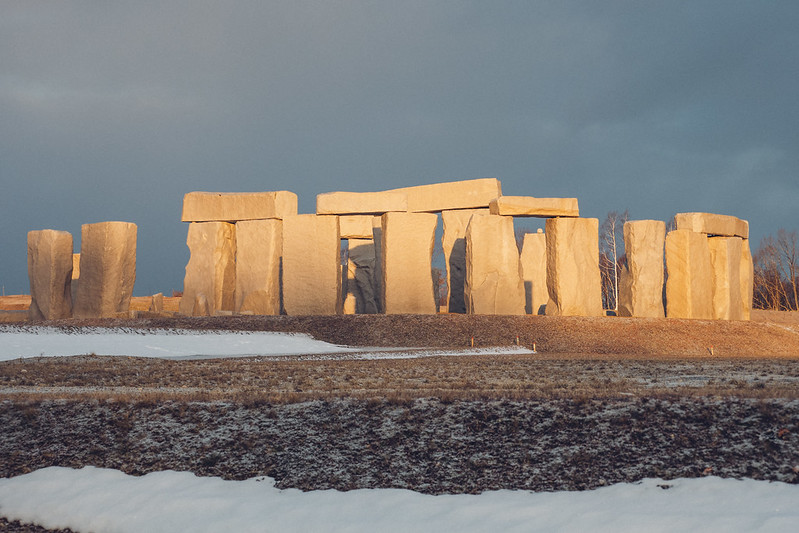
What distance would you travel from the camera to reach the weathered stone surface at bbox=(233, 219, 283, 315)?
67.7 ft

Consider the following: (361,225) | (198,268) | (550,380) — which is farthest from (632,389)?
(361,225)

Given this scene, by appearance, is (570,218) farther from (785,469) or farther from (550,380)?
(785,469)

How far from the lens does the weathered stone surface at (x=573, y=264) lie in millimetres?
18641

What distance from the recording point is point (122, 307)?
21.0m

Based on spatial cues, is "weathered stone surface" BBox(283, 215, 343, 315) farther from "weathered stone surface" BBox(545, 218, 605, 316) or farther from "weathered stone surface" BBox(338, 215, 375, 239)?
"weathered stone surface" BBox(338, 215, 375, 239)

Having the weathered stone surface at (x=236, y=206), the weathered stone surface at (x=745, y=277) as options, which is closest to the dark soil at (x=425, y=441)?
the weathered stone surface at (x=236, y=206)

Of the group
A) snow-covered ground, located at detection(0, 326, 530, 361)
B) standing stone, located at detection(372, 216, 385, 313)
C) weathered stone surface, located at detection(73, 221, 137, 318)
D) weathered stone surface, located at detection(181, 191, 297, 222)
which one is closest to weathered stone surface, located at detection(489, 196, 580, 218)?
standing stone, located at detection(372, 216, 385, 313)

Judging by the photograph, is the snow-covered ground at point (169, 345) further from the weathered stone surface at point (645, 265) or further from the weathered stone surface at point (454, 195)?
the weathered stone surface at point (454, 195)

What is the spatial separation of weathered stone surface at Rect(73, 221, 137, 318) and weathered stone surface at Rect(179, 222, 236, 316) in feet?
5.48

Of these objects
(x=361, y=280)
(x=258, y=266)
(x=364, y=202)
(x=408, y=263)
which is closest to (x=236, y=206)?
(x=258, y=266)

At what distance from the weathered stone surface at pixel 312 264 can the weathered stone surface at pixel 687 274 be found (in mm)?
8788

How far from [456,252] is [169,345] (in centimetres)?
988

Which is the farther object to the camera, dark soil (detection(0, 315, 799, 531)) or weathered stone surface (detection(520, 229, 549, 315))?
weathered stone surface (detection(520, 229, 549, 315))

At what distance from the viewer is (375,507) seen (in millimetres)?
4836
